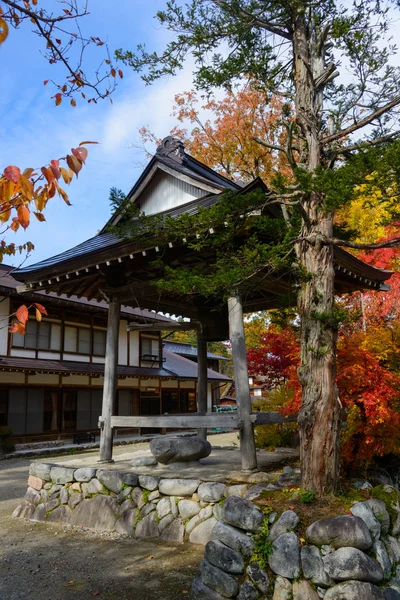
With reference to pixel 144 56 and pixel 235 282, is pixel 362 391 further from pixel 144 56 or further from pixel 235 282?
pixel 144 56

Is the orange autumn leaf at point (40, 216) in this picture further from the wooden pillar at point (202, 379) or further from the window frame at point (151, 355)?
the window frame at point (151, 355)

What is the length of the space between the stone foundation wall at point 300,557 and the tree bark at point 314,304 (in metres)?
0.63

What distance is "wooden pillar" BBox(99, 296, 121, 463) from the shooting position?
320 inches

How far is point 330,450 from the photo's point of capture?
16.1 feet

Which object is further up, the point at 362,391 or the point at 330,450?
the point at 362,391

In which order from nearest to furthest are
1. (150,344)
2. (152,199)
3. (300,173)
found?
(300,173) < (152,199) < (150,344)

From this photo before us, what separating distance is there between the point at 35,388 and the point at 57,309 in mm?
3504

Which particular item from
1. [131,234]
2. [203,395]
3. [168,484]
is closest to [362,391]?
[168,484]

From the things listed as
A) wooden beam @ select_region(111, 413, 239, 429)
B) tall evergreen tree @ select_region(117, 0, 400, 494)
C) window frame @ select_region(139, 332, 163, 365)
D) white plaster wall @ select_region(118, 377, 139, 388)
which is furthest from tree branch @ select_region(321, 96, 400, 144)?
window frame @ select_region(139, 332, 163, 365)

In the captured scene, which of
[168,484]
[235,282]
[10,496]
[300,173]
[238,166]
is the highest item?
[238,166]

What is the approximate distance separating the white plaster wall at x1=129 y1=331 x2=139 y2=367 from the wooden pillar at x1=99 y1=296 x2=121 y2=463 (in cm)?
1490

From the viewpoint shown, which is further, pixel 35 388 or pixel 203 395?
pixel 35 388

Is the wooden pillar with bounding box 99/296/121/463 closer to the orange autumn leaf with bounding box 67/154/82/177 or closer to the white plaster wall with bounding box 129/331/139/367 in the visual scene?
the orange autumn leaf with bounding box 67/154/82/177

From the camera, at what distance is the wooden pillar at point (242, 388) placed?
21.2 ft
